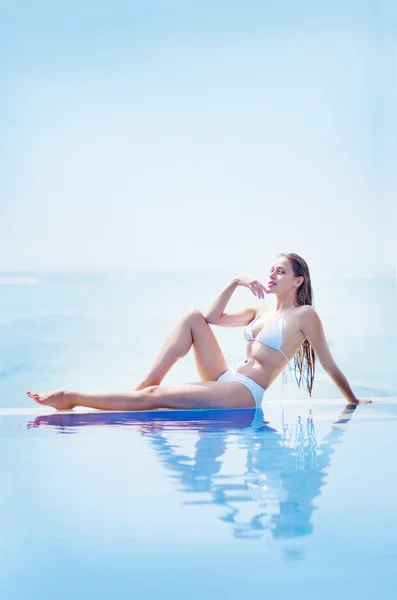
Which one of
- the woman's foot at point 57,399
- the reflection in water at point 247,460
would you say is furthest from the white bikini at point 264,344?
the woman's foot at point 57,399

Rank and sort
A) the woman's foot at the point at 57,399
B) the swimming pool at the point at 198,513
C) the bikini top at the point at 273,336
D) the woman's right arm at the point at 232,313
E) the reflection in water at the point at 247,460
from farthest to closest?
the woman's right arm at the point at 232,313
the bikini top at the point at 273,336
the woman's foot at the point at 57,399
the reflection in water at the point at 247,460
the swimming pool at the point at 198,513

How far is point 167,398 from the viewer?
3.73 metres

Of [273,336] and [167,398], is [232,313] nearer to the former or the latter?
[273,336]

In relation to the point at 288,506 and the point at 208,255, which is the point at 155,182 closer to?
the point at 208,255

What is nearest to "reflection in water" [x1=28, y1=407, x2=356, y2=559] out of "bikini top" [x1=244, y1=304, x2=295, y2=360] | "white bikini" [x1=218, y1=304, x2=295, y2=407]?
"white bikini" [x1=218, y1=304, x2=295, y2=407]

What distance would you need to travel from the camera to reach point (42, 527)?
1878 mm

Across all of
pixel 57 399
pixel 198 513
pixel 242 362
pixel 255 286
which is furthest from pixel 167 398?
pixel 198 513

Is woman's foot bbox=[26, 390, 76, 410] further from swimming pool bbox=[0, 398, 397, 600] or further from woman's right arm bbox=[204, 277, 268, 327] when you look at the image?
woman's right arm bbox=[204, 277, 268, 327]

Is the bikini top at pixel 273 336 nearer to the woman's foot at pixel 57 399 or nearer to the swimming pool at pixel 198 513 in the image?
the swimming pool at pixel 198 513

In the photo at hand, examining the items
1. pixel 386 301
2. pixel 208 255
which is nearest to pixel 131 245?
pixel 208 255

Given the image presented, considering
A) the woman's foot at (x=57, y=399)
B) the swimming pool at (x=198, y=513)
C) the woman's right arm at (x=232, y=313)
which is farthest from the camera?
the woman's right arm at (x=232, y=313)

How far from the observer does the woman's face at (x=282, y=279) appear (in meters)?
3.89

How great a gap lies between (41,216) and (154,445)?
686 cm

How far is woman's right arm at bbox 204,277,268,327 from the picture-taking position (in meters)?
3.87
